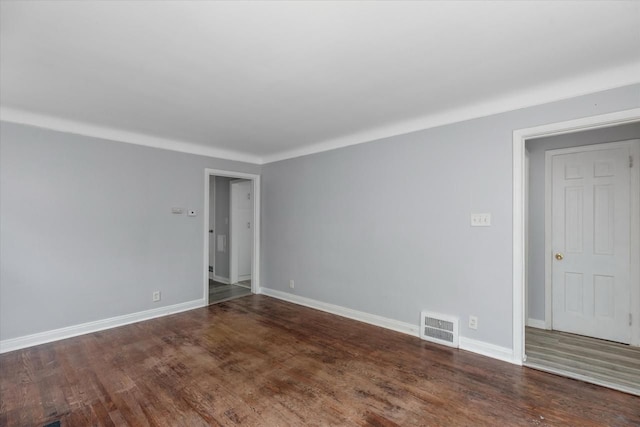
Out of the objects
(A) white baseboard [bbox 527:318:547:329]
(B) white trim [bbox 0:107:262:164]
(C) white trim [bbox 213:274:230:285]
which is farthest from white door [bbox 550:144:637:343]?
(C) white trim [bbox 213:274:230:285]

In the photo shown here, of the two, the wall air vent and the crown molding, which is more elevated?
the crown molding

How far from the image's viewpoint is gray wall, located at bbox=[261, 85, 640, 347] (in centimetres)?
277

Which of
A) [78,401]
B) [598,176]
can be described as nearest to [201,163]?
[78,401]

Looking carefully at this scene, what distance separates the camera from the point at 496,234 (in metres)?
2.81

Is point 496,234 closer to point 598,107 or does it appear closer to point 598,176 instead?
point 598,107

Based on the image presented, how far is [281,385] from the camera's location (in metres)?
2.38

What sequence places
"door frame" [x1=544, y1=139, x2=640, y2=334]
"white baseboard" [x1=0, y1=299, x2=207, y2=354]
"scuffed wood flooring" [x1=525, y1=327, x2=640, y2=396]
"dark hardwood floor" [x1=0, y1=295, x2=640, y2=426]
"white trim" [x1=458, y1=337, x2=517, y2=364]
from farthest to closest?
"door frame" [x1=544, y1=139, x2=640, y2=334] < "white baseboard" [x1=0, y1=299, x2=207, y2=354] < "white trim" [x1=458, y1=337, x2=517, y2=364] < "scuffed wood flooring" [x1=525, y1=327, x2=640, y2=396] < "dark hardwood floor" [x1=0, y1=295, x2=640, y2=426]

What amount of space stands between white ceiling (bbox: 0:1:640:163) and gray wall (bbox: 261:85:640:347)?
0.93ft

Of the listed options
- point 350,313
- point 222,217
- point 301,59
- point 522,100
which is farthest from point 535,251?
point 222,217

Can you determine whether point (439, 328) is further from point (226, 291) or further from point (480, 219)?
point (226, 291)

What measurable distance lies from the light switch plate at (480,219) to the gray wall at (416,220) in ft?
0.15

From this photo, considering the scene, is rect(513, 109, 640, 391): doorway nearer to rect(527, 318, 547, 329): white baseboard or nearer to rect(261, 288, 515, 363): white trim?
rect(527, 318, 547, 329): white baseboard

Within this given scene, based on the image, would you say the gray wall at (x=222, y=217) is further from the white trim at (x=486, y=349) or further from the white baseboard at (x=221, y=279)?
the white trim at (x=486, y=349)

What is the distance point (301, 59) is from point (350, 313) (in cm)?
312
